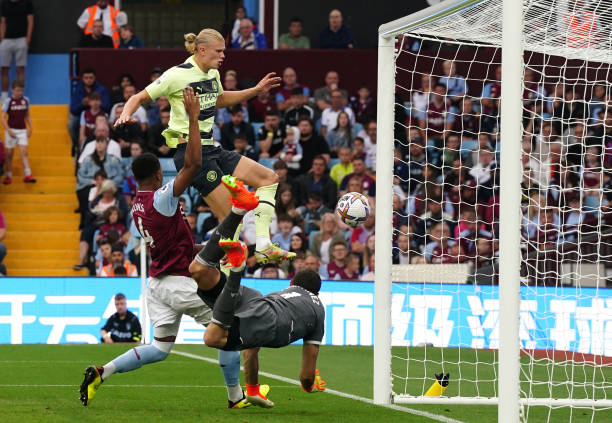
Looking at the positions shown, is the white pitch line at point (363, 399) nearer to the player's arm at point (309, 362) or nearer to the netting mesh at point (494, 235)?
the netting mesh at point (494, 235)

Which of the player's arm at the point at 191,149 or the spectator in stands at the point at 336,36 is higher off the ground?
the spectator in stands at the point at 336,36

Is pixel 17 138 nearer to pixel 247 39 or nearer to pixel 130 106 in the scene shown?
pixel 247 39

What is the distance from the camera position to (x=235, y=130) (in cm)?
2081

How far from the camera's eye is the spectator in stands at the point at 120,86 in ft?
70.6

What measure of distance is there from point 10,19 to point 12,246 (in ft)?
18.0

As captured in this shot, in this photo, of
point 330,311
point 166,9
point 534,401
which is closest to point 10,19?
point 166,9

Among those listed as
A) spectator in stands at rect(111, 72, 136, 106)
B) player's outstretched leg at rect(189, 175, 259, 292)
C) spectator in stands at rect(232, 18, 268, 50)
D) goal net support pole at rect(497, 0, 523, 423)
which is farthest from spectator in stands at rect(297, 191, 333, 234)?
goal net support pole at rect(497, 0, 523, 423)

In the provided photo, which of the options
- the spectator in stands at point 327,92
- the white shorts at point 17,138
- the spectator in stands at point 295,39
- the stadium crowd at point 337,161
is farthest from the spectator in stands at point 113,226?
the spectator in stands at point 295,39

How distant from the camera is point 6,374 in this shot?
11.7 metres

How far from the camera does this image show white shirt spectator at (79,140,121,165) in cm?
2057

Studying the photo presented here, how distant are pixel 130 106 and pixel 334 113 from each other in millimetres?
12373

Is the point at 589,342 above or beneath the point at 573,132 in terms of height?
beneath

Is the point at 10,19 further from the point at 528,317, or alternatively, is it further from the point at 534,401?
the point at 534,401

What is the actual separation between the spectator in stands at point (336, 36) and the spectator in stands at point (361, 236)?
A: 5.23m
